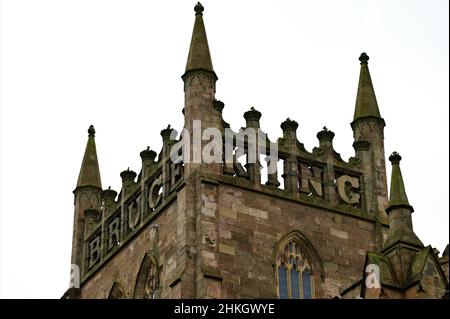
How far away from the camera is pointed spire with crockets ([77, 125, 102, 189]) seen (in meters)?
67.3

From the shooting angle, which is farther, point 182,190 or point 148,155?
point 148,155

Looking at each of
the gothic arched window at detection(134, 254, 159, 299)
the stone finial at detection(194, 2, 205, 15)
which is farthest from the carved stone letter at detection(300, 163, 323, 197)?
the stone finial at detection(194, 2, 205, 15)

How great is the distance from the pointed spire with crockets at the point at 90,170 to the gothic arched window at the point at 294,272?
1167cm

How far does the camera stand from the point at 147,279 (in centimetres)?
5956

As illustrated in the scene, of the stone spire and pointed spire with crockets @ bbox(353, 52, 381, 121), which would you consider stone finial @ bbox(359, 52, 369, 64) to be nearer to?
pointed spire with crockets @ bbox(353, 52, 381, 121)

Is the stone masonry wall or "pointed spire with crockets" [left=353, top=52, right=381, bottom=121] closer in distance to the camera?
the stone masonry wall

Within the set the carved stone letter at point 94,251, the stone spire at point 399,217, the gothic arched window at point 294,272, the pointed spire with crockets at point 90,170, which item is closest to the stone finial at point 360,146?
the gothic arched window at point 294,272

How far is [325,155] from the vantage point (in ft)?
201

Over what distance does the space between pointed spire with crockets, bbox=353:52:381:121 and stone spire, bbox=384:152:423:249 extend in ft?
45.3

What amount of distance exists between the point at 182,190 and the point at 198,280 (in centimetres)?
365

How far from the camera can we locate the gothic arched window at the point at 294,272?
5741 centimetres

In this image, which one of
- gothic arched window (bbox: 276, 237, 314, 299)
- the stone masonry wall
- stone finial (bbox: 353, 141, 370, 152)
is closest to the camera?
the stone masonry wall
